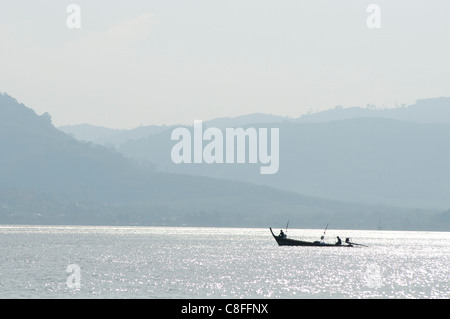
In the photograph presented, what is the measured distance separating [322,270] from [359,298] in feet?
164

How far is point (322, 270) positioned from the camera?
164000 millimetres

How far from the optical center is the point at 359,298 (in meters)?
114
